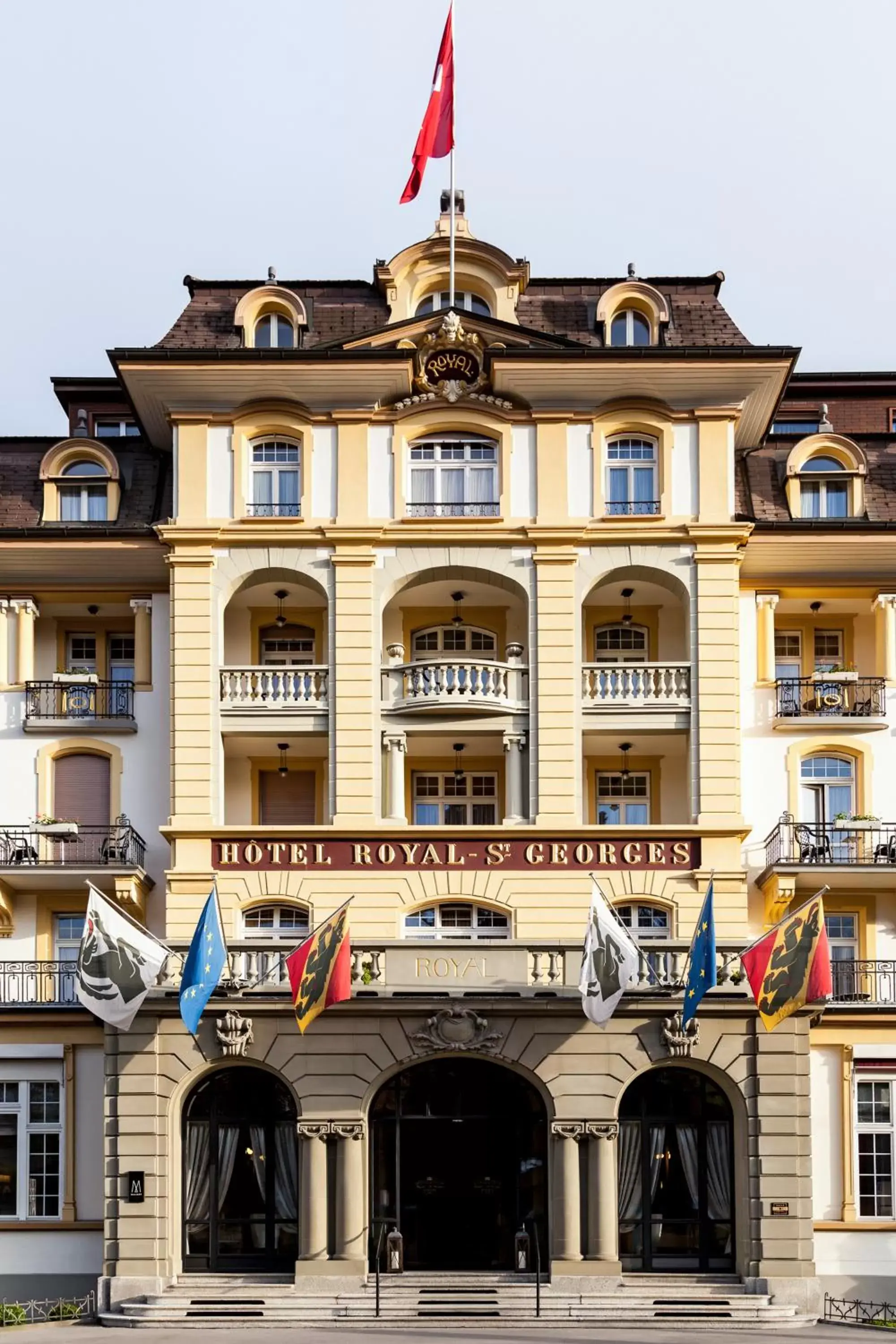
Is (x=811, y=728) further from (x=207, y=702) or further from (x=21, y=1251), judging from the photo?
(x=21, y=1251)

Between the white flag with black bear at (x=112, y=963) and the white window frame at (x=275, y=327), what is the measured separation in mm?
14300

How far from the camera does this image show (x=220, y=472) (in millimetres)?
47781

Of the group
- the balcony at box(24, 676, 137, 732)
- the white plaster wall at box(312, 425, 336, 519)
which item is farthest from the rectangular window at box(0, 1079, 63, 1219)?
the white plaster wall at box(312, 425, 336, 519)

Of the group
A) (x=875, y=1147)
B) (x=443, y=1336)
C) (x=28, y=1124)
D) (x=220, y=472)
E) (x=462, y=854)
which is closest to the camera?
(x=443, y=1336)

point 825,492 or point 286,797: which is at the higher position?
point 825,492

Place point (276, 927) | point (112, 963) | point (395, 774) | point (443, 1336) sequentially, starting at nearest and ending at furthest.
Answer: point (443, 1336)
point (112, 963)
point (276, 927)
point (395, 774)

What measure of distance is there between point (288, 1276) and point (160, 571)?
1580cm

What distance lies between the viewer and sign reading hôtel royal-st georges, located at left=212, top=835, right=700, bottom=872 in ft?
151

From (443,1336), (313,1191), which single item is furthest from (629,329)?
(443,1336)

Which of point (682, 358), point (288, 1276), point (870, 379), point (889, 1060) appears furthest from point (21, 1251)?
point (870, 379)

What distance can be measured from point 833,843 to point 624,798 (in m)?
4.73

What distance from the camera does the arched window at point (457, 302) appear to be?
162 ft

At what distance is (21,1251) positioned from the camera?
4431 centimetres

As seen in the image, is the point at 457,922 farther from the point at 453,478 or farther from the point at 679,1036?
the point at 453,478
